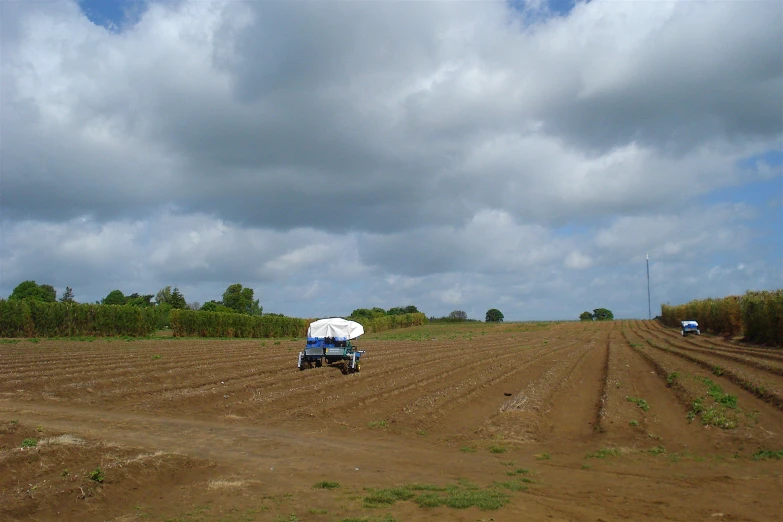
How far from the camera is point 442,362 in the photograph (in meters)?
34.0

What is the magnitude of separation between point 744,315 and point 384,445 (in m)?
45.7

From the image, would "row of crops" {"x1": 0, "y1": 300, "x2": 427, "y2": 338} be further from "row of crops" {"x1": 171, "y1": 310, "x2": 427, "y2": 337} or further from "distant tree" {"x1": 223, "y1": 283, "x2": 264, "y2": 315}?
"distant tree" {"x1": 223, "y1": 283, "x2": 264, "y2": 315}

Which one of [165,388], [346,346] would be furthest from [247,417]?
[346,346]

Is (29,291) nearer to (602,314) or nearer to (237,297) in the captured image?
(237,297)

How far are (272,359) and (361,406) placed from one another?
49.2 ft

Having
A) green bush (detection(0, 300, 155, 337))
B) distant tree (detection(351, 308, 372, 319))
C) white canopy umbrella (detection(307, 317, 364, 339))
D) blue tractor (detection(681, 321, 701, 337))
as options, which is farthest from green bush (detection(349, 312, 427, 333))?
white canopy umbrella (detection(307, 317, 364, 339))

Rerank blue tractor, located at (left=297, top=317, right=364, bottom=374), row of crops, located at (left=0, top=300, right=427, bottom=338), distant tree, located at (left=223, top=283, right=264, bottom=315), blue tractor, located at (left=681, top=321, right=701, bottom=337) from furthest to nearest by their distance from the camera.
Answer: distant tree, located at (left=223, top=283, right=264, bottom=315), blue tractor, located at (left=681, top=321, right=701, bottom=337), row of crops, located at (left=0, top=300, right=427, bottom=338), blue tractor, located at (left=297, top=317, right=364, bottom=374)

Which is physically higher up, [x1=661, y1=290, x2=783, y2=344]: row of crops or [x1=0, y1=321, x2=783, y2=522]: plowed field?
[x1=661, y1=290, x2=783, y2=344]: row of crops

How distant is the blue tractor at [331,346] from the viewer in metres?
27.0

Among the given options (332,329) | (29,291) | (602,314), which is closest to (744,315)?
(332,329)

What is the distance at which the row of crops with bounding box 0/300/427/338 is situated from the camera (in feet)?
179

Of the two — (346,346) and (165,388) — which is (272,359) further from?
(165,388)

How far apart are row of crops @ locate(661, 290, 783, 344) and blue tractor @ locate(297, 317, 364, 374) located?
104 ft

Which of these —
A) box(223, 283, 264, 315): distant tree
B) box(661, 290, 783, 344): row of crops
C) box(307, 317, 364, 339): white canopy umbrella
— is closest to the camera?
box(307, 317, 364, 339): white canopy umbrella
